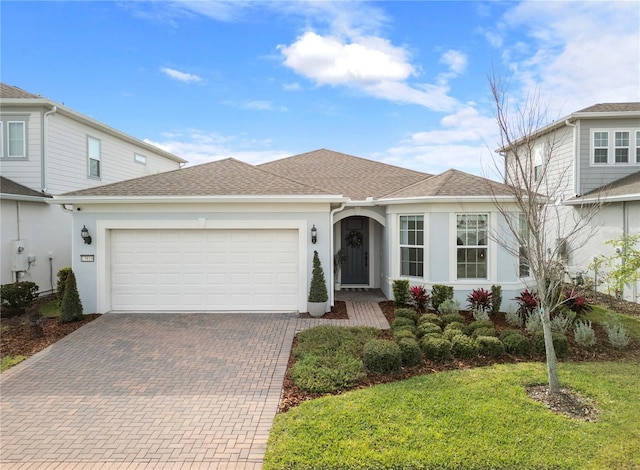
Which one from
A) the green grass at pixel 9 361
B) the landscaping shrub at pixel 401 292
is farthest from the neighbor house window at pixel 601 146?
the green grass at pixel 9 361

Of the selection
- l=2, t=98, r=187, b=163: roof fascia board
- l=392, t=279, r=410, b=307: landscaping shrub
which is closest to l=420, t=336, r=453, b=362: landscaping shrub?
l=392, t=279, r=410, b=307: landscaping shrub

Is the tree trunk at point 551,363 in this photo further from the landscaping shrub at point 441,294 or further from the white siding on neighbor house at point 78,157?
the white siding on neighbor house at point 78,157

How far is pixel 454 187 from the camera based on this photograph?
35.5ft

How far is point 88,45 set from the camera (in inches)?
509

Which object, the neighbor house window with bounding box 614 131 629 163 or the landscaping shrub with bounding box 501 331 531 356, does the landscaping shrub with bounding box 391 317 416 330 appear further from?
the neighbor house window with bounding box 614 131 629 163

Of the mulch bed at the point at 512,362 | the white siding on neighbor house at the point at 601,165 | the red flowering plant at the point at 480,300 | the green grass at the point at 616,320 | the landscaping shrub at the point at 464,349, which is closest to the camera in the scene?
the mulch bed at the point at 512,362

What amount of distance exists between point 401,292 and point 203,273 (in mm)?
5545

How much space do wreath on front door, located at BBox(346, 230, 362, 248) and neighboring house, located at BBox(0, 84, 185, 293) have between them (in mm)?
9241

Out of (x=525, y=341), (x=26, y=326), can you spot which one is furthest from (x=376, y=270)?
(x=26, y=326)

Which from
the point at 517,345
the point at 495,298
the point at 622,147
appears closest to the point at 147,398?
the point at 517,345

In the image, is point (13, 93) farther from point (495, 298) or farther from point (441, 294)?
point (495, 298)

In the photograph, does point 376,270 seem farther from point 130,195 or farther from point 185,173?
point 130,195

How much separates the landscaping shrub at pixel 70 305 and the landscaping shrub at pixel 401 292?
8317 mm

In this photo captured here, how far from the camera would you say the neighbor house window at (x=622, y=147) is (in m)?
15.0
